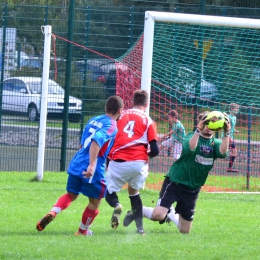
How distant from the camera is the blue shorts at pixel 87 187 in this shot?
25.2 ft

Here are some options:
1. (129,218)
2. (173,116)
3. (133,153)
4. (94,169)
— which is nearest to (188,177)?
(133,153)

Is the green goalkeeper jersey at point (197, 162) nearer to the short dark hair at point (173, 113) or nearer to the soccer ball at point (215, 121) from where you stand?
the soccer ball at point (215, 121)

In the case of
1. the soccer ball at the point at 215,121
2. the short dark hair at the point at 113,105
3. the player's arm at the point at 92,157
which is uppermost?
the short dark hair at the point at 113,105

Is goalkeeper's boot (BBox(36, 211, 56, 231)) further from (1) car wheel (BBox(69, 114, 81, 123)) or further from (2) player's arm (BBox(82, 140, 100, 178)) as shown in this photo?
(1) car wheel (BBox(69, 114, 81, 123))

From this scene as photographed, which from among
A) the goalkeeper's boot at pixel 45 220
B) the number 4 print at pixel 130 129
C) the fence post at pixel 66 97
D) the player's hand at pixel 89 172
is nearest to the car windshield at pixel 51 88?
the fence post at pixel 66 97

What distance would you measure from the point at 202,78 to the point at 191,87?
286 millimetres

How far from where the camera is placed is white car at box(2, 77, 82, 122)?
14469mm

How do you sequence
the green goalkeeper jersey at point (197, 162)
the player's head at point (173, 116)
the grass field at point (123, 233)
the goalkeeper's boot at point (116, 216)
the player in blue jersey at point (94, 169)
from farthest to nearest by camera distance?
the player's head at point (173, 116)
the green goalkeeper jersey at point (197, 162)
the goalkeeper's boot at point (116, 216)
the player in blue jersey at point (94, 169)
the grass field at point (123, 233)

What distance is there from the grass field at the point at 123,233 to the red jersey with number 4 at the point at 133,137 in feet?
3.05

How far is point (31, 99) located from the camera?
14.6 meters

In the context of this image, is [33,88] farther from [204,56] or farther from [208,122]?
[208,122]

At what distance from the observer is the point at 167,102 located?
45.6ft

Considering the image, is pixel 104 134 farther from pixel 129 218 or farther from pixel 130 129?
pixel 129 218

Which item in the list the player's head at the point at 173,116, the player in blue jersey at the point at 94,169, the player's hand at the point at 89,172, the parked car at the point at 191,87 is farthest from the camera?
the parked car at the point at 191,87
